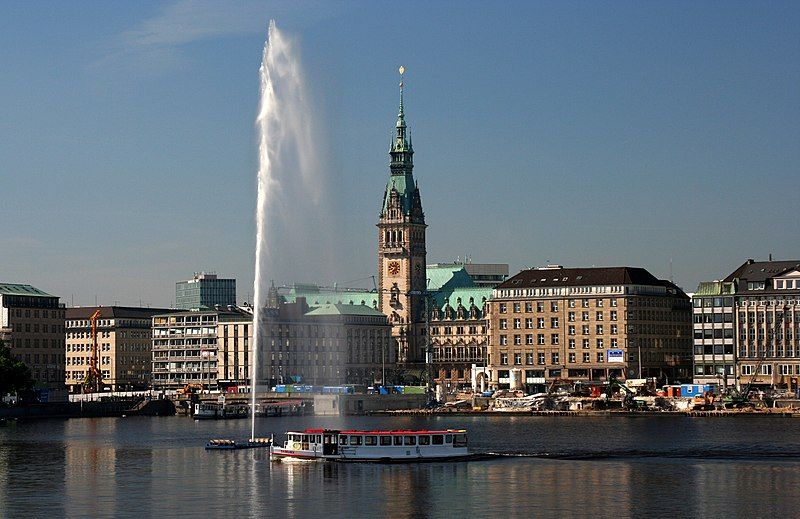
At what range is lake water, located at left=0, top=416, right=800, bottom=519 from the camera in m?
85.2

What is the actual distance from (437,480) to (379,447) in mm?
12244

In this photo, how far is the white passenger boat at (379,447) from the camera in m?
110

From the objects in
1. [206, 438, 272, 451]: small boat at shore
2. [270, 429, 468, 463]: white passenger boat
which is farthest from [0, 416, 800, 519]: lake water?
[206, 438, 272, 451]: small boat at shore

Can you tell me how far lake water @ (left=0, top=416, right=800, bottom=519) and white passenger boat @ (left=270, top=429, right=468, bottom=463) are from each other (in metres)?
1.81

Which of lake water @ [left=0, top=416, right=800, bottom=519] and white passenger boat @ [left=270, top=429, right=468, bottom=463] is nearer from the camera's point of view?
lake water @ [left=0, top=416, right=800, bottom=519]

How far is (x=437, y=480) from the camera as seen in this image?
9831 centimetres

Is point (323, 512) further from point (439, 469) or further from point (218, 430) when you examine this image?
point (218, 430)

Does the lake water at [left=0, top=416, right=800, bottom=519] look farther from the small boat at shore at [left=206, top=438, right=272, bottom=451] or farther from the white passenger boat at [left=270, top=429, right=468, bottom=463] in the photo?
the small boat at shore at [left=206, top=438, right=272, bottom=451]

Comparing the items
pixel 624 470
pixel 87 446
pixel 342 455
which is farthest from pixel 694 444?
pixel 87 446

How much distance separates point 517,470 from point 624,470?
724 centimetres

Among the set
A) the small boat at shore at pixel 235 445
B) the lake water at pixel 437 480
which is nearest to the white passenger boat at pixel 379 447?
the lake water at pixel 437 480

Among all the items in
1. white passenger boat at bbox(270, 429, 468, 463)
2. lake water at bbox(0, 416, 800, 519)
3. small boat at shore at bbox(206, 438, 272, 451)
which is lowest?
lake water at bbox(0, 416, 800, 519)

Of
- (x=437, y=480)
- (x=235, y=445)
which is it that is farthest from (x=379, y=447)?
(x=235, y=445)

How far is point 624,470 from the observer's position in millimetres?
105938
